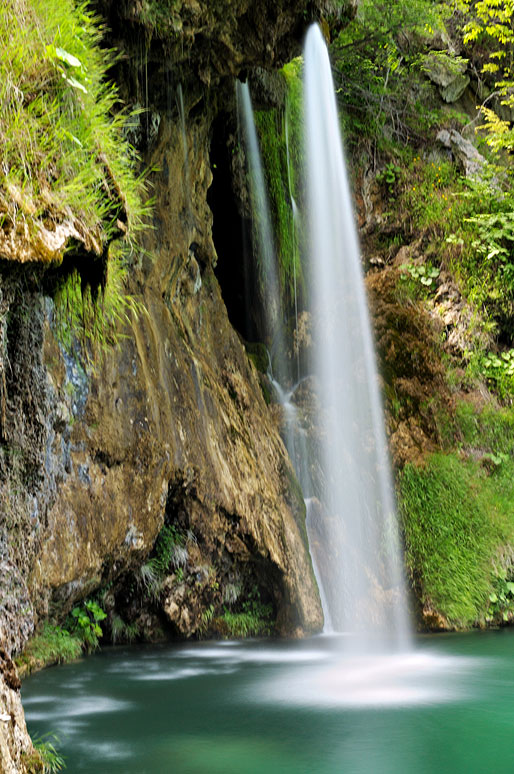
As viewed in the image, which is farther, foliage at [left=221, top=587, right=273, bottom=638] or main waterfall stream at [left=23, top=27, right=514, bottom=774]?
foliage at [left=221, top=587, right=273, bottom=638]

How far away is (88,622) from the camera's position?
264 inches

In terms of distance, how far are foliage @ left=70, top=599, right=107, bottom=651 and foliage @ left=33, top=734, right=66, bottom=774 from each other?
7.60 ft

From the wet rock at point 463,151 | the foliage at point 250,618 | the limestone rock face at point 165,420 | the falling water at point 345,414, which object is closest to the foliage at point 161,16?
the limestone rock face at point 165,420

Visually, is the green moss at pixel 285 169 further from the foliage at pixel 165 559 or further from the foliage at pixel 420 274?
the foliage at pixel 165 559

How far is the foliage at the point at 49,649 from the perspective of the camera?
5.84 m

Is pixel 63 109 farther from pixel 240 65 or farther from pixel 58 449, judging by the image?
pixel 240 65

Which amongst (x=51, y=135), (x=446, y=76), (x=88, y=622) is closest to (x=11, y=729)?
(x=51, y=135)

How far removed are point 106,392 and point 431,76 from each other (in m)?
9.72

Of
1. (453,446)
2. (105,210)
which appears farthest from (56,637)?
(453,446)

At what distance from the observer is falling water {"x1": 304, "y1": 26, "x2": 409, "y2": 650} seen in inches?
318

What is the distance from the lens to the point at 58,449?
5762 millimetres

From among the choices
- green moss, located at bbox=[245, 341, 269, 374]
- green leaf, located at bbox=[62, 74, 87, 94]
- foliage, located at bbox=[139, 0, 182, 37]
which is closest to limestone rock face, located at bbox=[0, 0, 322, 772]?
foliage, located at bbox=[139, 0, 182, 37]

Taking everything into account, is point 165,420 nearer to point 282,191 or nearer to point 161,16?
point 161,16

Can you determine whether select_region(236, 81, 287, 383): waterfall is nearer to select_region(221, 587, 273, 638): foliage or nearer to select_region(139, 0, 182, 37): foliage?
select_region(221, 587, 273, 638): foliage
